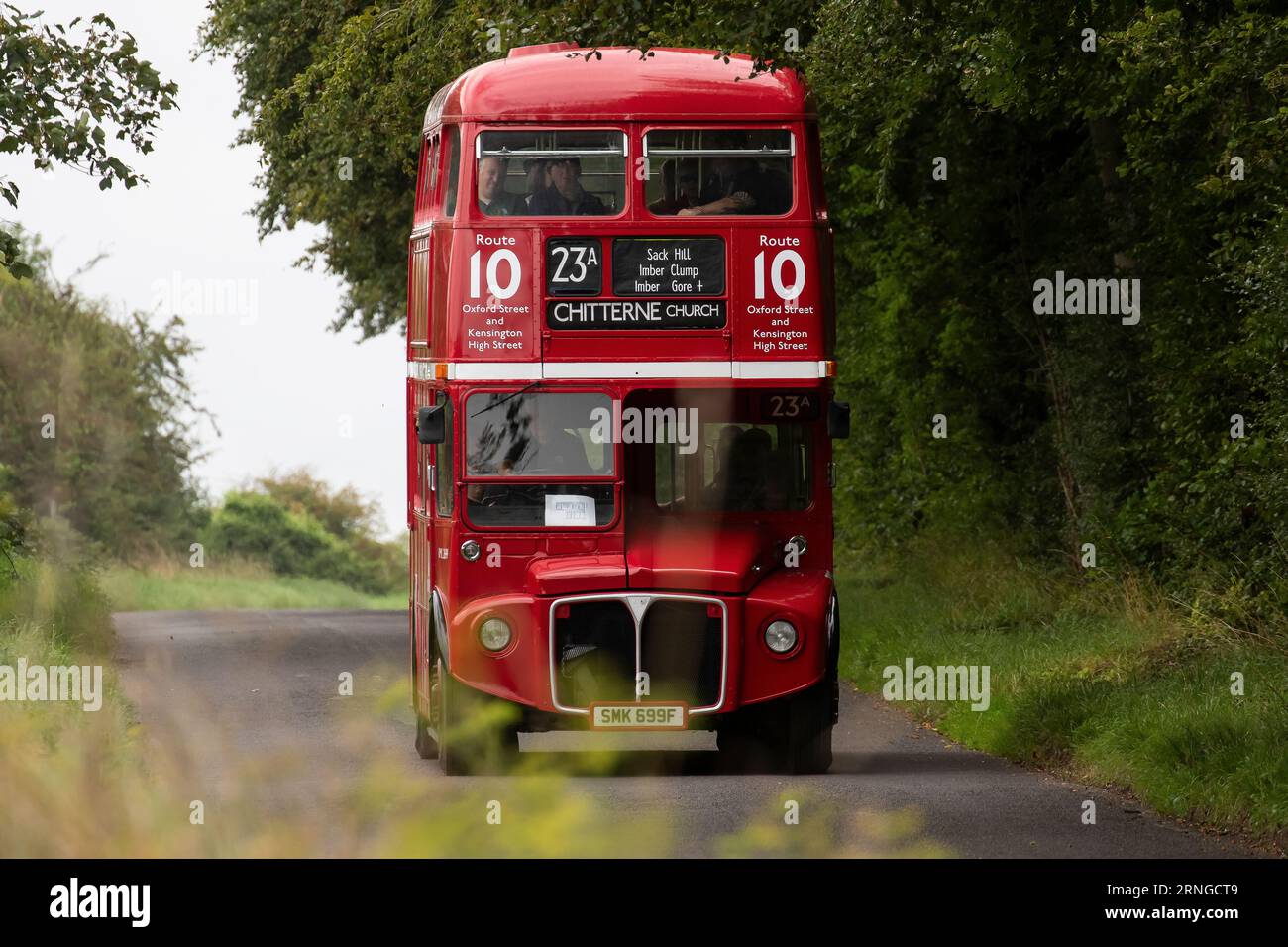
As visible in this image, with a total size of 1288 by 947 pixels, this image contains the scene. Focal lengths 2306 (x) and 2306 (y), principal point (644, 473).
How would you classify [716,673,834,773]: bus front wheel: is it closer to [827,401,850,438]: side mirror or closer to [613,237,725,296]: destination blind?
[827,401,850,438]: side mirror

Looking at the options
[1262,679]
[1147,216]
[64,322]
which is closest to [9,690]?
[1262,679]

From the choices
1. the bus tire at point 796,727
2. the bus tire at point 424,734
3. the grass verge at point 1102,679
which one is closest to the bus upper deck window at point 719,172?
the bus tire at point 796,727

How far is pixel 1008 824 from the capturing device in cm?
1212

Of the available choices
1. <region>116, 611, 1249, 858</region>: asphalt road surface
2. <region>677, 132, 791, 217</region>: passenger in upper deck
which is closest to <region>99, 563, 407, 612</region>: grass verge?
<region>116, 611, 1249, 858</region>: asphalt road surface

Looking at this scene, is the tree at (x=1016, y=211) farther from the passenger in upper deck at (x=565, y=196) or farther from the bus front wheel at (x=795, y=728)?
the bus front wheel at (x=795, y=728)

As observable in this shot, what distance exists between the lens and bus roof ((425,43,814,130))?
581 inches

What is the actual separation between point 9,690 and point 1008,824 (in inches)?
256

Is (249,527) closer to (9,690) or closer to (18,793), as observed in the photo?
(9,690)

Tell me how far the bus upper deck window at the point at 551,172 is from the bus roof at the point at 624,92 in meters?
0.13

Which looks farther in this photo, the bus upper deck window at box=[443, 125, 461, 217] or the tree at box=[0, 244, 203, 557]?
the tree at box=[0, 244, 203, 557]

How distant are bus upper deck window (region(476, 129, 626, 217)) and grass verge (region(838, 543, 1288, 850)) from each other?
4510mm

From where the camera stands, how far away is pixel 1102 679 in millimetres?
15859

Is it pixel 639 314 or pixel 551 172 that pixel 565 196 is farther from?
pixel 639 314

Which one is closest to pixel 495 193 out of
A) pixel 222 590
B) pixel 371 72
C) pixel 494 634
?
pixel 494 634
